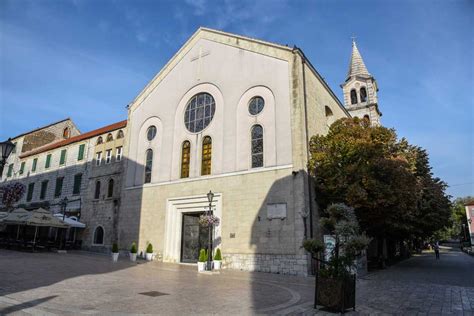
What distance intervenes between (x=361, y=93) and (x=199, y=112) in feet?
82.6

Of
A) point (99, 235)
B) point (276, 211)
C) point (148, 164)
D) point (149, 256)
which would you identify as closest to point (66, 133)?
point (99, 235)

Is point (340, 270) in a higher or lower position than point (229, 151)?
lower

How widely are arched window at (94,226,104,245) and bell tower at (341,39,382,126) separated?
29.9 metres

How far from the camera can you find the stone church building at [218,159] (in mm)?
16297

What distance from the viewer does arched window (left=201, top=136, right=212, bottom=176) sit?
65.3ft

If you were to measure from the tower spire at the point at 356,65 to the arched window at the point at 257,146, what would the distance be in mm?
25989

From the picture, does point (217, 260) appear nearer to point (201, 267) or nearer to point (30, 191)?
point (201, 267)

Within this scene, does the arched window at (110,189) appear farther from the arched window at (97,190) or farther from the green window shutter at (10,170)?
the green window shutter at (10,170)

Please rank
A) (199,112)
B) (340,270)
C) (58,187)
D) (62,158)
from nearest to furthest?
(340,270), (199,112), (58,187), (62,158)

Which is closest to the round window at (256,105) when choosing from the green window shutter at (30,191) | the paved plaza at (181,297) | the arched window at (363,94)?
the paved plaza at (181,297)

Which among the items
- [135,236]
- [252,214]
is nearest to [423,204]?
[252,214]

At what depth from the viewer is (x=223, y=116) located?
65.5ft

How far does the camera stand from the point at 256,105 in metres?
18.9

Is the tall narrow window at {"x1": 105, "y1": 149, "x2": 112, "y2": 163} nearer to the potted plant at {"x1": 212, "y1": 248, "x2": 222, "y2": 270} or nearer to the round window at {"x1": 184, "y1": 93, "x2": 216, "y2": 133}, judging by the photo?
the round window at {"x1": 184, "y1": 93, "x2": 216, "y2": 133}
